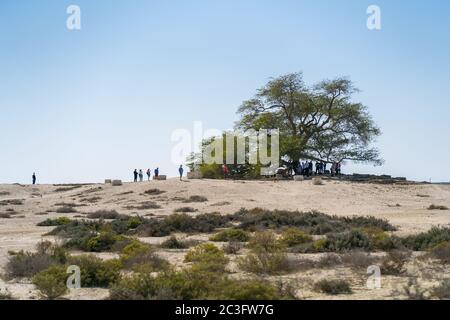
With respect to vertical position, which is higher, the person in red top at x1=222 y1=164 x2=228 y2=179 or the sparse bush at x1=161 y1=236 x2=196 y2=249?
the person in red top at x1=222 y1=164 x2=228 y2=179

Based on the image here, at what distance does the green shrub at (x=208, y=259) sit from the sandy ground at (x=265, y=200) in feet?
28.2

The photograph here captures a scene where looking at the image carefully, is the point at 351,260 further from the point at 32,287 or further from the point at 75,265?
the point at 32,287

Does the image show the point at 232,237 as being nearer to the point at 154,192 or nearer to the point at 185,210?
the point at 185,210

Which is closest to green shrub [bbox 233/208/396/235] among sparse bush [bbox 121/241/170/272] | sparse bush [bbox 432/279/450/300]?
sparse bush [bbox 121/241/170/272]

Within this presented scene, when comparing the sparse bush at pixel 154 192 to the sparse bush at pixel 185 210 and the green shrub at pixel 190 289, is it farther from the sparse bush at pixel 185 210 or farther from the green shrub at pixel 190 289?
the green shrub at pixel 190 289

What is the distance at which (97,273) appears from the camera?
11.2m

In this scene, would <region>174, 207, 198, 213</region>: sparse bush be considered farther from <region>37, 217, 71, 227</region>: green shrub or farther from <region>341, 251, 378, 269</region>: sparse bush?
<region>341, 251, 378, 269</region>: sparse bush

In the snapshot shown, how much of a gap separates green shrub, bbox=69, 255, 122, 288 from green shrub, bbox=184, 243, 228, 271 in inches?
66.7

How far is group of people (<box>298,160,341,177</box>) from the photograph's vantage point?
5588 centimetres

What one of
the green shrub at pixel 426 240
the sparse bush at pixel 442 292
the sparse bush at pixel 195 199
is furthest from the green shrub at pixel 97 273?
the sparse bush at pixel 195 199
